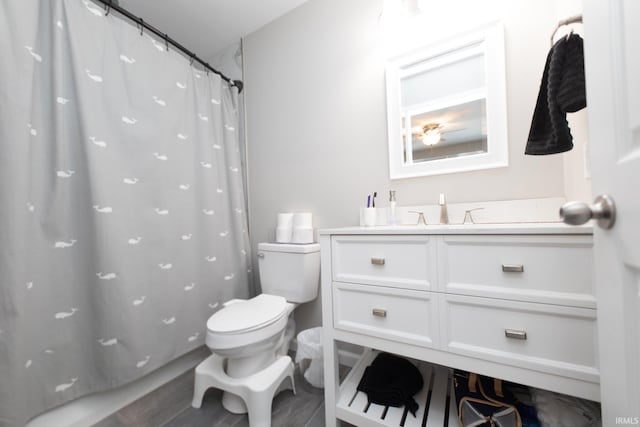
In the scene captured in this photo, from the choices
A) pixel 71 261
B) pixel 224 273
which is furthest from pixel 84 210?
pixel 224 273

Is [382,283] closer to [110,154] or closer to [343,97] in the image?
[343,97]

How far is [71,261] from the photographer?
3.43ft

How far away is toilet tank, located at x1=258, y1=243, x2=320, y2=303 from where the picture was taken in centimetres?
143

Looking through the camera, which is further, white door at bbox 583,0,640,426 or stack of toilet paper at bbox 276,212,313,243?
stack of toilet paper at bbox 276,212,313,243

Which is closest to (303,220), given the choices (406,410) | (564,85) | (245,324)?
(245,324)

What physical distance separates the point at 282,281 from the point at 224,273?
1.44ft

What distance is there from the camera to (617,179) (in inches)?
14.9

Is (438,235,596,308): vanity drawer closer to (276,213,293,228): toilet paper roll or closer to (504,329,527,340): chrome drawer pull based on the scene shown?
(504,329,527,340): chrome drawer pull

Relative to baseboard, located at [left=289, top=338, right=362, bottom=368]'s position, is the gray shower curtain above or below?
above

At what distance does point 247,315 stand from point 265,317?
10 cm

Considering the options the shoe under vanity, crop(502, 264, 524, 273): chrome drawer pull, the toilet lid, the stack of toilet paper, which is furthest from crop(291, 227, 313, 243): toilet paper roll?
crop(502, 264, 524, 273): chrome drawer pull

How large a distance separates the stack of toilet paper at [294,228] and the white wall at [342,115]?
0.26 feet

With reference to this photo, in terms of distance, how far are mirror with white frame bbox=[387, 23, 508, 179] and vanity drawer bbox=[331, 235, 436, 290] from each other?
53cm

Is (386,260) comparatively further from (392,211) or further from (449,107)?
(449,107)
